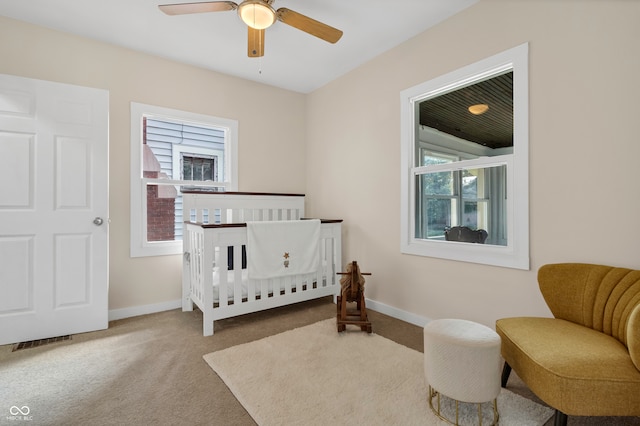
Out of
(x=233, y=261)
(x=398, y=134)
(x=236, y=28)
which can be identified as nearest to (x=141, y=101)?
(x=236, y=28)

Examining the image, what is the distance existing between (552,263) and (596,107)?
0.92 m

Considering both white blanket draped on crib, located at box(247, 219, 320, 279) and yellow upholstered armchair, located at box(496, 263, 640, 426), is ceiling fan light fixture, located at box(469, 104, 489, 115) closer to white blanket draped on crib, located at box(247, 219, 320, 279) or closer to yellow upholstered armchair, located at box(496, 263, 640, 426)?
yellow upholstered armchair, located at box(496, 263, 640, 426)

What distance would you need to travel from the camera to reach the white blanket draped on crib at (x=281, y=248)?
256 centimetres

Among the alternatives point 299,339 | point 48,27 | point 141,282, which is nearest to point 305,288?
point 299,339

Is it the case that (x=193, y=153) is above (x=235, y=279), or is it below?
above

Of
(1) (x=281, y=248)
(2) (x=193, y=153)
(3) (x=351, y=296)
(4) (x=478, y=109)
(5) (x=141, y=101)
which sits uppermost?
(5) (x=141, y=101)

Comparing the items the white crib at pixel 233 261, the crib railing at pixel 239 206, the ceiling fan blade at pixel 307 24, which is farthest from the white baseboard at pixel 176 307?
the ceiling fan blade at pixel 307 24

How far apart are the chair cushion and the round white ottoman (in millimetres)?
140

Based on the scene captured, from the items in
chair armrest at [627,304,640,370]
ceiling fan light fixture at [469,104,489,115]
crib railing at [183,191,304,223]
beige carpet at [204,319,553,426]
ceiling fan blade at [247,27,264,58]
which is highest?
ceiling fan blade at [247,27,264,58]

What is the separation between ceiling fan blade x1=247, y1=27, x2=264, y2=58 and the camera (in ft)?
6.71

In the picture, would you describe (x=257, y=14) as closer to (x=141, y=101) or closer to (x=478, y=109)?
(x=141, y=101)

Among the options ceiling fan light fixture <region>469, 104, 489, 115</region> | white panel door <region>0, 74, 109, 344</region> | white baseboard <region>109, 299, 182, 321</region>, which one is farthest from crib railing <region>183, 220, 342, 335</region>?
ceiling fan light fixture <region>469, 104, 489, 115</region>

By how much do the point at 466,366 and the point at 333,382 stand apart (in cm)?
76

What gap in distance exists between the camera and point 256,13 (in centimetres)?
191
